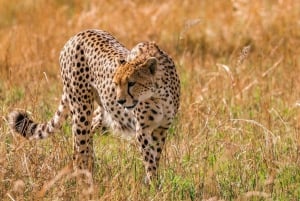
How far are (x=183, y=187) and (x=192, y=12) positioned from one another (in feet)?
14.9

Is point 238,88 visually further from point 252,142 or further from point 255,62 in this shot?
point 252,142

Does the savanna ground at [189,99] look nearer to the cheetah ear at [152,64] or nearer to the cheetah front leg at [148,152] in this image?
the cheetah front leg at [148,152]

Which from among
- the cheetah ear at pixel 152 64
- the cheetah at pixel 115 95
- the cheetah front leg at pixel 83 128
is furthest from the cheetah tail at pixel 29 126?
the cheetah ear at pixel 152 64

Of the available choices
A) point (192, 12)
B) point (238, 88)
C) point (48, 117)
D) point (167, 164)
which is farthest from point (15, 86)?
point (192, 12)

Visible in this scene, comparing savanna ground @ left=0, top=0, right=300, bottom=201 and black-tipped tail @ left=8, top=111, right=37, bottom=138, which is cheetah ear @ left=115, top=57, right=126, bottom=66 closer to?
savanna ground @ left=0, top=0, right=300, bottom=201

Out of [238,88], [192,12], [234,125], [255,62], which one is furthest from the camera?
[192,12]

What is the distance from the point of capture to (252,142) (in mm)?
5559

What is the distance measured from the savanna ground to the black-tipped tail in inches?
2.8

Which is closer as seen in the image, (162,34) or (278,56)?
(278,56)

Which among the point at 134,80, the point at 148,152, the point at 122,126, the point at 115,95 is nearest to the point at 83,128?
the point at 122,126

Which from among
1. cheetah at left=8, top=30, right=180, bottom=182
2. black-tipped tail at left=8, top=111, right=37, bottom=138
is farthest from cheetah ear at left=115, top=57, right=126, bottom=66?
black-tipped tail at left=8, top=111, right=37, bottom=138

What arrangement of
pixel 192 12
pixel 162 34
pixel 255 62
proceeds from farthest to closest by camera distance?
pixel 192 12 < pixel 162 34 < pixel 255 62

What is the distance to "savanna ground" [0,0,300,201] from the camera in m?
4.96

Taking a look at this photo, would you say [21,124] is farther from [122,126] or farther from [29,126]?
[122,126]
